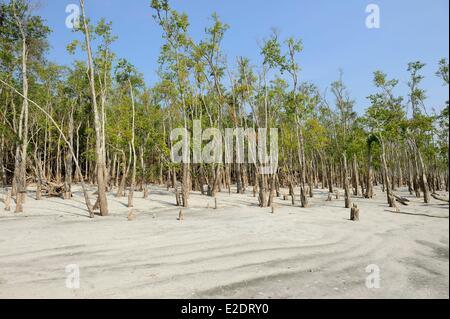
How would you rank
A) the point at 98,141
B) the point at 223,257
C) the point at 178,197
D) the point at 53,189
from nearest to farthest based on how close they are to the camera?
the point at 223,257
the point at 98,141
the point at 178,197
the point at 53,189

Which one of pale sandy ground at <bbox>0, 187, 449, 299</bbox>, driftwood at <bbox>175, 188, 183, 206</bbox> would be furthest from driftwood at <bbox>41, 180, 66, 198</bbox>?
pale sandy ground at <bbox>0, 187, 449, 299</bbox>

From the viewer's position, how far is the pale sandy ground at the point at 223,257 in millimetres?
7094

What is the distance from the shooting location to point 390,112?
23562mm

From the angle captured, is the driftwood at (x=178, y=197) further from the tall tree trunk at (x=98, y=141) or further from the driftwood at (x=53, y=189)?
the driftwood at (x=53, y=189)

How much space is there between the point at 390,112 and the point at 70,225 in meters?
21.3

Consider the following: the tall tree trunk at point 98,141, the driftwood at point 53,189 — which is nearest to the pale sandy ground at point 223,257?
the tall tree trunk at point 98,141

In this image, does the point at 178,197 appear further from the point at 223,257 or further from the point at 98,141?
the point at 223,257

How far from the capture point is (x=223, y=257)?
9.61m

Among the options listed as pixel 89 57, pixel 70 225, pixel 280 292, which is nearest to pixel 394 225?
pixel 280 292

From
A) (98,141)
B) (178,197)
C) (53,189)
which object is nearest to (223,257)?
(98,141)

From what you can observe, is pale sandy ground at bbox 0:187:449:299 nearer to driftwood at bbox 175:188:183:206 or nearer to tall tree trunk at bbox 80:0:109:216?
tall tree trunk at bbox 80:0:109:216

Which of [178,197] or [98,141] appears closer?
[98,141]

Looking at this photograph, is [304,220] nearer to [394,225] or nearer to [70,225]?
[394,225]

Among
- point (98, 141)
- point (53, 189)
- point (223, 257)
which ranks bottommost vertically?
point (223, 257)
